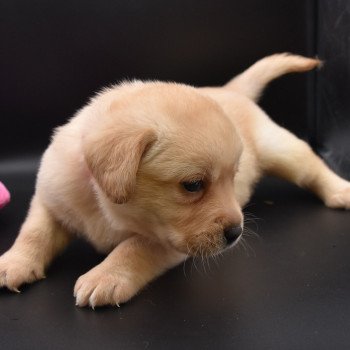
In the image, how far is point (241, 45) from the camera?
384 centimetres

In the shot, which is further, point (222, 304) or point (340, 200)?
point (340, 200)

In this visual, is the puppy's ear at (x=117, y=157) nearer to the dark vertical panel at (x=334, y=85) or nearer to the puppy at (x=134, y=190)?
the puppy at (x=134, y=190)

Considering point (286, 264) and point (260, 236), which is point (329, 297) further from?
point (260, 236)

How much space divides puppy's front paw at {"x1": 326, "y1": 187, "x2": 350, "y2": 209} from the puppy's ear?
130cm

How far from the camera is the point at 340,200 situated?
2.91 meters

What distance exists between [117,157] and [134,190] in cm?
14

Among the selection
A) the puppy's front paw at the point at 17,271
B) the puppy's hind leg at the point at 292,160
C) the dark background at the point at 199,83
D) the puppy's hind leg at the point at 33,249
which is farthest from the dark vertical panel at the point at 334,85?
the puppy's front paw at the point at 17,271

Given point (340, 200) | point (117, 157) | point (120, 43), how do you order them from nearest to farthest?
point (117, 157), point (340, 200), point (120, 43)

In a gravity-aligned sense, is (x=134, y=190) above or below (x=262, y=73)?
above

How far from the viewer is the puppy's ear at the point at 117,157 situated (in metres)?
1.89

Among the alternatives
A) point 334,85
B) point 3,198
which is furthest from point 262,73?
point 3,198

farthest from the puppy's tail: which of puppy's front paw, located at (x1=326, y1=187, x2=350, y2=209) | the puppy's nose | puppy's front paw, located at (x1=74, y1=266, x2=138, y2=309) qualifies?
puppy's front paw, located at (x1=74, y1=266, x2=138, y2=309)

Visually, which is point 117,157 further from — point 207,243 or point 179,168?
point 207,243

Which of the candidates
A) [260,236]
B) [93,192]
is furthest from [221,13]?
[93,192]
